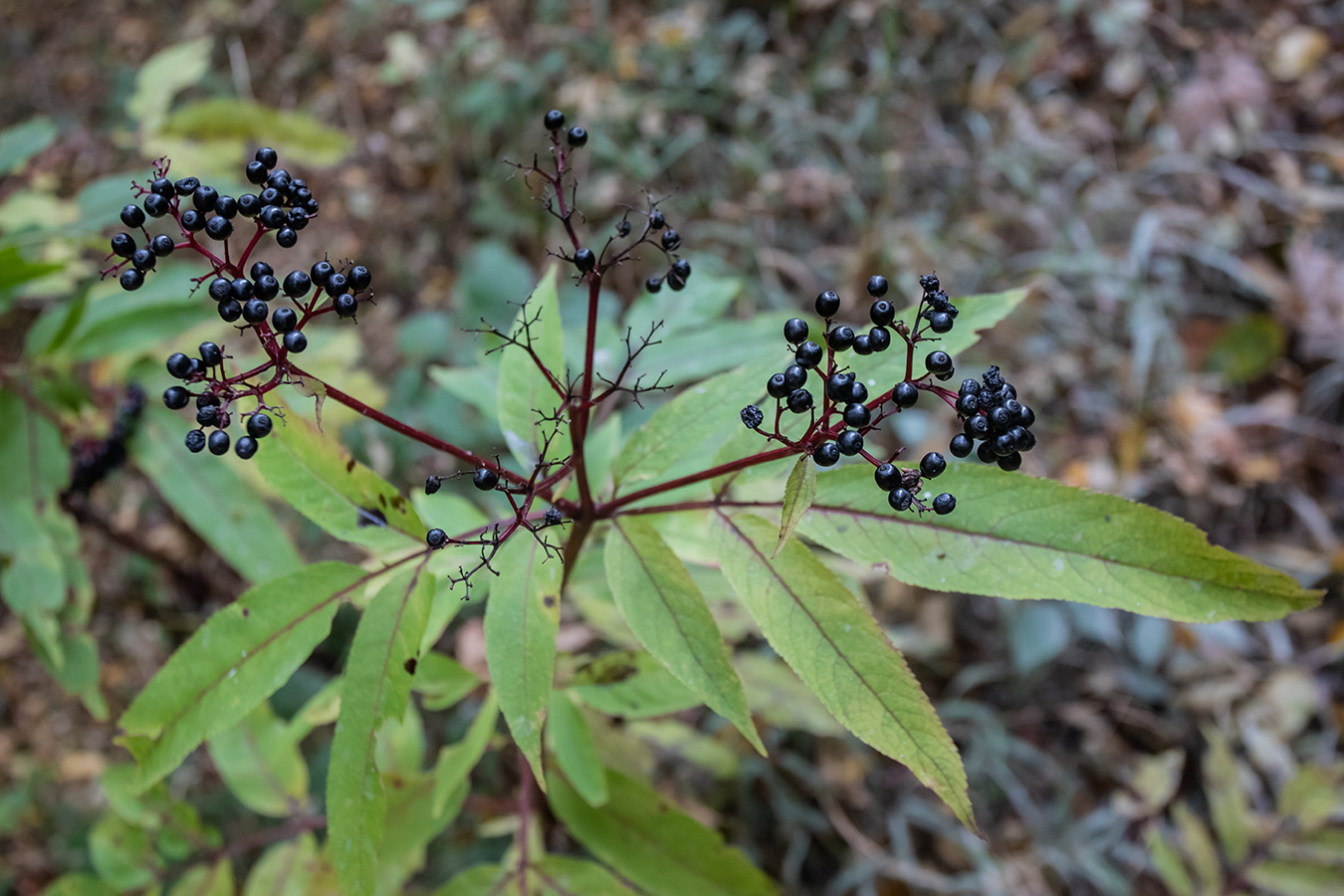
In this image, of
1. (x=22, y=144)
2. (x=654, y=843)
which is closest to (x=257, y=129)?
(x=22, y=144)

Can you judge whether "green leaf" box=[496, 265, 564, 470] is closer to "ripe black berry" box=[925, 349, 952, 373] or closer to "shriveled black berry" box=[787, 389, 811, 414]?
"shriveled black berry" box=[787, 389, 811, 414]

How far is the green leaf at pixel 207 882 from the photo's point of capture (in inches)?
94.0

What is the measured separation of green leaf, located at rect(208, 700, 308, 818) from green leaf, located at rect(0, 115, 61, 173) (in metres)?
1.98

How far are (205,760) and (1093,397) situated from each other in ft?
15.5

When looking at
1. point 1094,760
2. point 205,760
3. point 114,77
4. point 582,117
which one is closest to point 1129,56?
point 582,117

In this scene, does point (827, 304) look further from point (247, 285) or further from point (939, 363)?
point (247, 285)

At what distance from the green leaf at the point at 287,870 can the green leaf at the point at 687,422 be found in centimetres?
160

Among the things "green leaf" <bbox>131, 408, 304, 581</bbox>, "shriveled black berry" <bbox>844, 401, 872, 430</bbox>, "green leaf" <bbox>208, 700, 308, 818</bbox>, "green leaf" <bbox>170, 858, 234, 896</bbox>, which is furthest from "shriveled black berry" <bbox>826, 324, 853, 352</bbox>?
"green leaf" <bbox>170, 858, 234, 896</bbox>

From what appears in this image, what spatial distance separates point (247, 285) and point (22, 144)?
2.24m

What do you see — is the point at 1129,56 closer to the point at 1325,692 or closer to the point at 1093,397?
the point at 1093,397

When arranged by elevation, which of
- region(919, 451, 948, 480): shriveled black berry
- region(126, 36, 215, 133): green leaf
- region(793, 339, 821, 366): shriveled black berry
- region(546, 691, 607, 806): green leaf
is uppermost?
region(126, 36, 215, 133): green leaf

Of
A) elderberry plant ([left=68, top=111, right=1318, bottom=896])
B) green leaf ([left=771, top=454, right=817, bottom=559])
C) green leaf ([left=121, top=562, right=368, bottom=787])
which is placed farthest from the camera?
green leaf ([left=121, top=562, right=368, bottom=787])

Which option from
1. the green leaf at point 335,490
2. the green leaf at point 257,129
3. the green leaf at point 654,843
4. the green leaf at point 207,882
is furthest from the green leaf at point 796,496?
the green leaf at point 257,129

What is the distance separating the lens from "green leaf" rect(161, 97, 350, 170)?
3717mm
